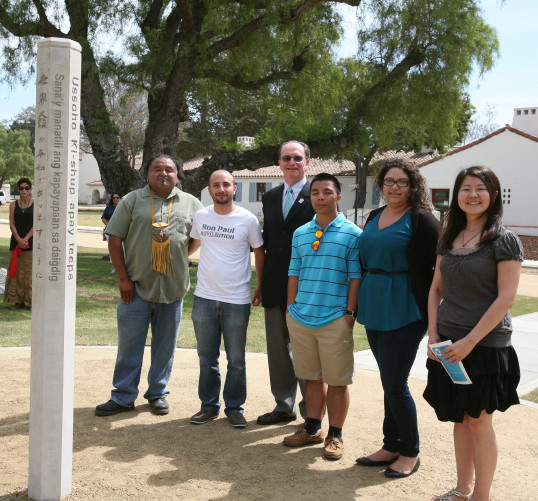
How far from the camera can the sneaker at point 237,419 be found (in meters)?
5.11

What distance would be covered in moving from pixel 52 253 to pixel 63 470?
1234 millimetres

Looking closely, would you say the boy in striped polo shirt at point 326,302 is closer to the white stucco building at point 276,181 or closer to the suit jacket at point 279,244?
the suit jacket at point 279,244

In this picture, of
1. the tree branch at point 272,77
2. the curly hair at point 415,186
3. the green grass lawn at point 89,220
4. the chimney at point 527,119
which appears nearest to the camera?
the curly hair at point 415,186

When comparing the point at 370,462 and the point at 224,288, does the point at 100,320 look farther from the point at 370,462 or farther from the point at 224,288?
the point at 370,462

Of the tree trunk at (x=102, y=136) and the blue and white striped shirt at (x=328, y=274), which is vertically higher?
the tree trunk at (x=102, y=136)

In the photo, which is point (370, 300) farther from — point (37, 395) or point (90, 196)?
point (90, 196)

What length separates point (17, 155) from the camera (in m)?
67.6

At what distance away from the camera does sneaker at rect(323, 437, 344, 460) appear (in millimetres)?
4508

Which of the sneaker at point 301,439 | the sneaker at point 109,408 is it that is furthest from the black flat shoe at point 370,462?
the sneaker at point 109,408

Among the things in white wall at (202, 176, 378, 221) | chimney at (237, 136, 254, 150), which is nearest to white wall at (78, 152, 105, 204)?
Answer: white wall at (202, 176, 378, 221)

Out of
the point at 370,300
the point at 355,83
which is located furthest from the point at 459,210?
the point at 355,83

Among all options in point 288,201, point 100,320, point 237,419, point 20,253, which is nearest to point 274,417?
point 237,419

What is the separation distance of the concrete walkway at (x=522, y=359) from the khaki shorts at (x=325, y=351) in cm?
266

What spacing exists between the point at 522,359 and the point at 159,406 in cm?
474
